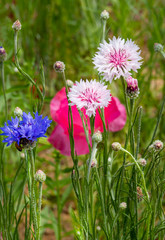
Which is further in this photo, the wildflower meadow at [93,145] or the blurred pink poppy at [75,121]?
the blurred pink poppy at [75,121]

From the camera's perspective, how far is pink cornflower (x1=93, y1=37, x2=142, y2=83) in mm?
449

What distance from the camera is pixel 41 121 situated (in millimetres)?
Result: 437

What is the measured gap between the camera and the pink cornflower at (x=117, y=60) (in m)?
0.45

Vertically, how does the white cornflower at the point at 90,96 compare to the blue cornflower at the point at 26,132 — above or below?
above

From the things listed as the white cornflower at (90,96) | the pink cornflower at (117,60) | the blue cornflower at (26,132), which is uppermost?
the pink cornflower at (117,60)

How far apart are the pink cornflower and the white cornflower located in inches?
0.7

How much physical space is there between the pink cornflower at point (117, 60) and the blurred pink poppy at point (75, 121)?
0.47ft

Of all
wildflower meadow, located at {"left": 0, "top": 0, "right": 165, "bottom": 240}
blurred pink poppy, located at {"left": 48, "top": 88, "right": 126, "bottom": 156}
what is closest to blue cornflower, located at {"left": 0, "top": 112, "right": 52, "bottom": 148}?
wildflower meadow, located at {"left": 0, "top": 0, "right": 165, "bottom": 240}

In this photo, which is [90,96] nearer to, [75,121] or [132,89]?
[132,89]

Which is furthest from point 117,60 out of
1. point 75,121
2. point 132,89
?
point 75,121

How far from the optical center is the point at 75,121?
61 cm

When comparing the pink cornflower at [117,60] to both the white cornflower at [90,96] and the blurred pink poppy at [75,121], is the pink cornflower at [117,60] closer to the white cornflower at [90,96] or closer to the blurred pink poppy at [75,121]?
the white cornflower at [90,96]

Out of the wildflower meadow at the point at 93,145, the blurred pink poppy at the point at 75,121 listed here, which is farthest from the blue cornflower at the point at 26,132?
the blurred pink poppy at the point at 75,121

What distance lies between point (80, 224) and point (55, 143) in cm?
21
